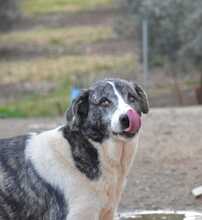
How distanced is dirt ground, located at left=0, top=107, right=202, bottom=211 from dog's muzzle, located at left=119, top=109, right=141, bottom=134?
3237mm

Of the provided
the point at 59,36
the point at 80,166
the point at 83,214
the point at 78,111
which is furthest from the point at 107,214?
the point at 59,36

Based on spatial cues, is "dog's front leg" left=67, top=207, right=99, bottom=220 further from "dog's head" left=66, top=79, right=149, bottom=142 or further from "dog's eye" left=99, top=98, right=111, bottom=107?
"dog's eye" left=99, top=98, right=111, bottom=107

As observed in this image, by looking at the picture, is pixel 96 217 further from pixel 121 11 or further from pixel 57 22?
pixel 57 22

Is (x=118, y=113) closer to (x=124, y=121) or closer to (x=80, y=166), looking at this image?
(x=124, y=121)

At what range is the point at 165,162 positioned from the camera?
433 inches

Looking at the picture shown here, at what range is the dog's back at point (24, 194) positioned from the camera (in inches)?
248

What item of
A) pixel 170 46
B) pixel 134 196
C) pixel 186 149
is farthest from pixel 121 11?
pixel 134 196

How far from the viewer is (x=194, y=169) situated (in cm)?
1052

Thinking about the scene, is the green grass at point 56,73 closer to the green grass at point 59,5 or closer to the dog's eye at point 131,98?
the dog's eye at point 131,98

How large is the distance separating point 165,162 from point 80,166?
15.6 ft

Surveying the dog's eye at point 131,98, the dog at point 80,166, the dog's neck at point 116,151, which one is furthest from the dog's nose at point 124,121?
the dog's eye at point 131,98

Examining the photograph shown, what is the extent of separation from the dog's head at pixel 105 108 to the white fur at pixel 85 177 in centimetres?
11

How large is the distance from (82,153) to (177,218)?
7.88 ft

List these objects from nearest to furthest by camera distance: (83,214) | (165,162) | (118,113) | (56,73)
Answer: (118,113), (83,214), (165,162), (56,73)
